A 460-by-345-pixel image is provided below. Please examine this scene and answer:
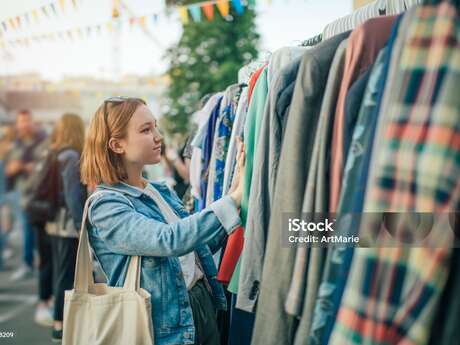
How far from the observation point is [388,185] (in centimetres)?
119

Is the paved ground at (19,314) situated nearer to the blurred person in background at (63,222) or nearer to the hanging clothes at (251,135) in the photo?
the blurred person in background at (63,222)

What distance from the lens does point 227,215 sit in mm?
1767

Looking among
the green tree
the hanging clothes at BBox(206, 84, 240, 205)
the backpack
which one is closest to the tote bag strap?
the hanging clothes at BBox(206, 84, 240, 205)

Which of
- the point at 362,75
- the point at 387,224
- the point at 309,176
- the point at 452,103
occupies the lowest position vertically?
the point at 387,224

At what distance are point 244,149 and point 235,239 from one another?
326mm

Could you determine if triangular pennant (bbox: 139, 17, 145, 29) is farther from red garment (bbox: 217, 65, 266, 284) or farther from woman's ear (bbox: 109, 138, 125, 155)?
red garment (bbox: 217, 65, 266, 284)

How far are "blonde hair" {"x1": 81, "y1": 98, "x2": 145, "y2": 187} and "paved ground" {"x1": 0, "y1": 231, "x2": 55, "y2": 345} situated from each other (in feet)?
9.69

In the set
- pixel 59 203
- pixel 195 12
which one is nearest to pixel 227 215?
pixel 59 203

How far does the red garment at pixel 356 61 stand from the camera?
142 cm

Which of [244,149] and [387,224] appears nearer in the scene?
[387,224]

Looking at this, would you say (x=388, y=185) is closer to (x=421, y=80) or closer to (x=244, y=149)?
(x=421, y=80)

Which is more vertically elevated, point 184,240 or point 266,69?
point 266,69

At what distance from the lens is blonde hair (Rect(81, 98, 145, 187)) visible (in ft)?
6.69

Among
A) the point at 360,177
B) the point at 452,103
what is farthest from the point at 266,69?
the point at 452,103
